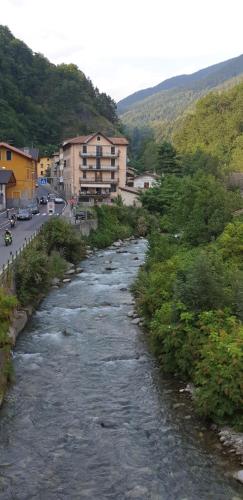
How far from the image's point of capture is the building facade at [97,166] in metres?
82.9

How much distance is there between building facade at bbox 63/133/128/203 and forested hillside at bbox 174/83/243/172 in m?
22.0

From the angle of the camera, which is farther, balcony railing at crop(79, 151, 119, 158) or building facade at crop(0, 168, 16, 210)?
balcony railing at crop(79, 151, 119, 158)

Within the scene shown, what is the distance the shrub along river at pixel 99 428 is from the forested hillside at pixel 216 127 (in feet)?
258

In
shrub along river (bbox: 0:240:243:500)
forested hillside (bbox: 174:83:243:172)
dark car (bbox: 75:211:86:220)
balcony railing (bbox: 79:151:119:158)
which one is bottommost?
shrub along river (bbox: 0:240:243:500)

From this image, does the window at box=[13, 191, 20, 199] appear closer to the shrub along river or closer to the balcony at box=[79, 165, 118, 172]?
the balcony at box=[79, 165, 118, 172]

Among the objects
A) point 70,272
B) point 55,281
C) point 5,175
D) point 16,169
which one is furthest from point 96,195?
point 55,281

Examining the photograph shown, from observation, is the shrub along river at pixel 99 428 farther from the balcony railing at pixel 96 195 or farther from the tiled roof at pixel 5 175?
the balcony railing at pixel 96 195

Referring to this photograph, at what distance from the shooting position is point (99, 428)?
1599 cm

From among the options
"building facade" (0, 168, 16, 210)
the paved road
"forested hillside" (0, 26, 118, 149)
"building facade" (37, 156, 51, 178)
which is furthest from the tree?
"building facade" (37, 156, 51, 178)

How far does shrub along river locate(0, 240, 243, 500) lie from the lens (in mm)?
13062

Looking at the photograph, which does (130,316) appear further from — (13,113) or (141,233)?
(13,113)

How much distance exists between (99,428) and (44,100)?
522 feet

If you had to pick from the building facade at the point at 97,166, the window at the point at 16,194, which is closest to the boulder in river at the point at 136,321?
the window at the point at 16,194

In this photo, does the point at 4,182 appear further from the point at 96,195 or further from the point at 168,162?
the point at 168,162
